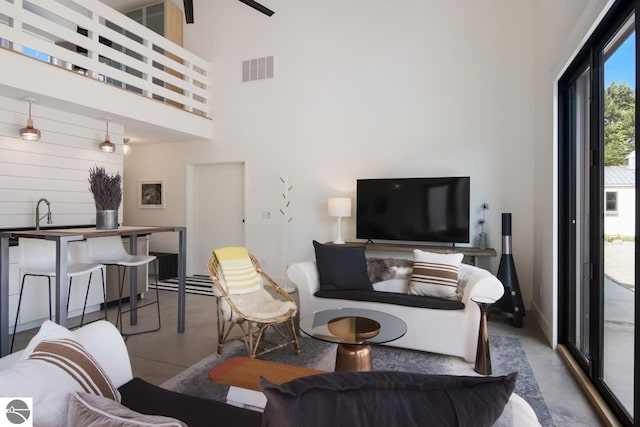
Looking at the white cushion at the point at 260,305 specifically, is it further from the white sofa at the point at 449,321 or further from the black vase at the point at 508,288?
the black vase at the point at 508,288

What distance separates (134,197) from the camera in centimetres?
683

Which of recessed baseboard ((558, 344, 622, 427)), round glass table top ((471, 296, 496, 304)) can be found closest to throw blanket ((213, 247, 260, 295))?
round glass table top ((471, 296, 496, 304))

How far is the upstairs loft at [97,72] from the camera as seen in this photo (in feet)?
11.6

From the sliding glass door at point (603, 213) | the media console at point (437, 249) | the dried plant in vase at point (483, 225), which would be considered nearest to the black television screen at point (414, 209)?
the media console at point (437, 249)

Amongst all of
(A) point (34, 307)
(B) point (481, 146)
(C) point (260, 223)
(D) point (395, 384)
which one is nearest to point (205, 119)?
(C) point (260, 223)

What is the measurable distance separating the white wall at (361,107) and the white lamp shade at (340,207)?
379 millimetres

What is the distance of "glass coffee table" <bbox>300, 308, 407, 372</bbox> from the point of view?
2162 millimetres

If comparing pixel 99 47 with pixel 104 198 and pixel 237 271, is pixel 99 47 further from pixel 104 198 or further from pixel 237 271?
pixel 237 271

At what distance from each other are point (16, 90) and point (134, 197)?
11.1ft

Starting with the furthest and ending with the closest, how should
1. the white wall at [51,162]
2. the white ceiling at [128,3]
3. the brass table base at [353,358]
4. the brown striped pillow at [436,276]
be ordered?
1. the white ceiling at [128,3]
2. the white wall at [51,162]
3. the brown striped pillow at [436,276]
4. the brass table base at [353,358]

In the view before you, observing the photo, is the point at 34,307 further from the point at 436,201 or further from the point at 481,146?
the point at 481,146

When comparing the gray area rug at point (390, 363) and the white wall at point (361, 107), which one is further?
the white wall at point (361, 107)

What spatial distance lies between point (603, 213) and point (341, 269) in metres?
2.08

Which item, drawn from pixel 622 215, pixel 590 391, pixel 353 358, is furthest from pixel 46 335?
pixel 590 391
